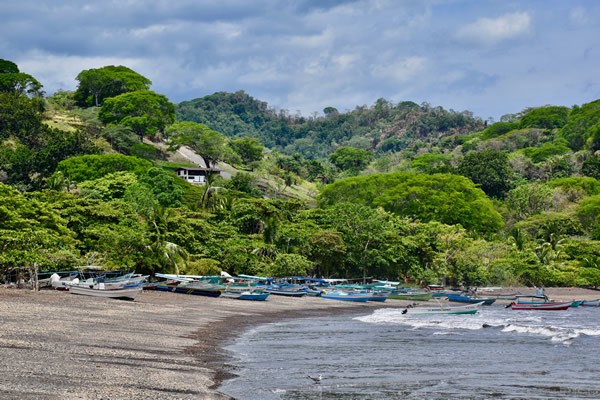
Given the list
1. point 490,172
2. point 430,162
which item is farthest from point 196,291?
point 430,162

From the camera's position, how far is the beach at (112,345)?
18.6 meters

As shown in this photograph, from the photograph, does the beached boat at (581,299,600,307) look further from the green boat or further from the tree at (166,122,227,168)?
the tree at (166,122,227,168)

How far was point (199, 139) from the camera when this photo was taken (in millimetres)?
157250

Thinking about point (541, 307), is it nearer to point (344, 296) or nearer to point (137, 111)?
point (344, 296)

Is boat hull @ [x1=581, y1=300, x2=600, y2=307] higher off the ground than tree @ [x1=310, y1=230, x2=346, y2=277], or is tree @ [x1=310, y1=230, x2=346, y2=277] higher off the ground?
tree @ [x1=310, y1=230, x2=346, y2=277]

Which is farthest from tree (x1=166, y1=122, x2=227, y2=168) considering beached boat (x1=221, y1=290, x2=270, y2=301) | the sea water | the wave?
the sea water

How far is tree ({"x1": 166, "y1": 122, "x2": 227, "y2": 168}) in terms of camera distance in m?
155

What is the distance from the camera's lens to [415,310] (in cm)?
→ 5784

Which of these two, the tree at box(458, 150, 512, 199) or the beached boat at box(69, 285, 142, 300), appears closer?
the beached boat at box(69, 285, 142, 300)

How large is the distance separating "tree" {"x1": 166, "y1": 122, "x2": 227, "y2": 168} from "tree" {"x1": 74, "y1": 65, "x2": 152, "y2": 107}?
20.8 meters

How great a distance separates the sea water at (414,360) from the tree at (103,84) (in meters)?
133

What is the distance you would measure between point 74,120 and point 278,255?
91.5 meters

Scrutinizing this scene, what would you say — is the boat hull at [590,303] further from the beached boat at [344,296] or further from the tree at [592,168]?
the tree at [592,168]

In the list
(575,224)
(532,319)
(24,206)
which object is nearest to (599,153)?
(575,224)
